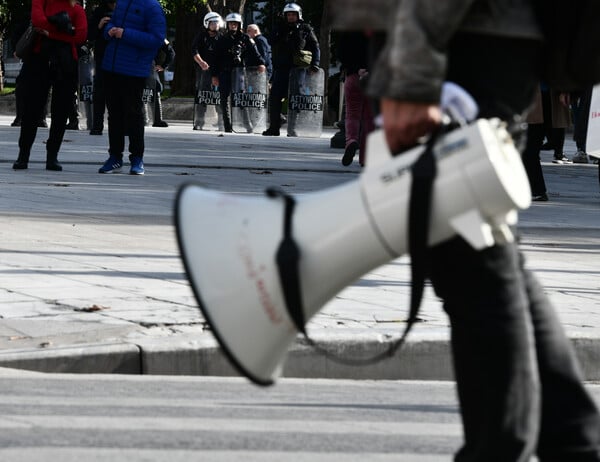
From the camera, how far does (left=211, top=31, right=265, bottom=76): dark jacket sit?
84.0 feet

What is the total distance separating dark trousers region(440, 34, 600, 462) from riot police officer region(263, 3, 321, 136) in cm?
2069

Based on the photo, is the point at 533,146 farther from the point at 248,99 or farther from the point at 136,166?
the point at 248,99

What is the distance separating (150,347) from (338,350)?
0.76 meters

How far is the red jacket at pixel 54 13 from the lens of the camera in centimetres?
1334

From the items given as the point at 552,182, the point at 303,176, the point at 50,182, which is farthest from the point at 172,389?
the point at 552,182

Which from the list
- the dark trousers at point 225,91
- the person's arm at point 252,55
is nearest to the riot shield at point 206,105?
the dark trousers at point 225,91

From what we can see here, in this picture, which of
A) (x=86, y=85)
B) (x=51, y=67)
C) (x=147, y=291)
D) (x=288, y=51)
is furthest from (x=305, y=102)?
(x=147, y=291)

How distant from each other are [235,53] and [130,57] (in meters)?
12.9

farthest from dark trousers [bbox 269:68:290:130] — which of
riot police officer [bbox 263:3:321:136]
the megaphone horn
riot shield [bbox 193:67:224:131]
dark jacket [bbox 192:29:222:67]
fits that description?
the megaphone horn

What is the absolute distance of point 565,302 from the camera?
724cm

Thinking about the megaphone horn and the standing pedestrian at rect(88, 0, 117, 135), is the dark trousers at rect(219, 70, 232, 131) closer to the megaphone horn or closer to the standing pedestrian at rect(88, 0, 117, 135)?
the standing pedestrian at rect(88, 0, 117, 135)

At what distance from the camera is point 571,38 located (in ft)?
9.89

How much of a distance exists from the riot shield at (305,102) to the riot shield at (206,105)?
177 cm

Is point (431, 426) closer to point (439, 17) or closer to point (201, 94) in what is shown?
point (439, 17)
